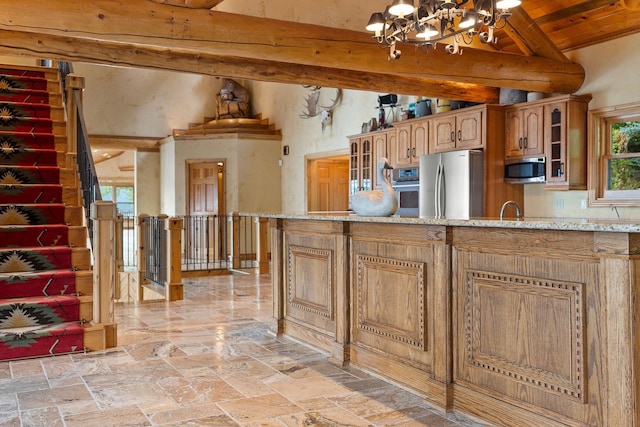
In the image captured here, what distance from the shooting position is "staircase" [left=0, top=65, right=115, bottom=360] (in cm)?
452

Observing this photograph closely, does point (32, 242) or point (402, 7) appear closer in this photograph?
point (402, 7)

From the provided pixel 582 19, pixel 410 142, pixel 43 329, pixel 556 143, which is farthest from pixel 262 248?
pixel 582 19

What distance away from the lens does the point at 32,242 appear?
5199 mm

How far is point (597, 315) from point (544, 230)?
0.43m

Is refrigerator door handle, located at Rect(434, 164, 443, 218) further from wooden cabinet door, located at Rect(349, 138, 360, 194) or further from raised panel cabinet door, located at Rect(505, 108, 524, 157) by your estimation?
wooden cabinet door, located at Rect(349, 138, 360, 194)

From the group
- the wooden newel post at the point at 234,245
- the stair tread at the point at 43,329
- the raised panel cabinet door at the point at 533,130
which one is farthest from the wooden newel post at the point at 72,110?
the raised panel cabinet door at the point at 533,130

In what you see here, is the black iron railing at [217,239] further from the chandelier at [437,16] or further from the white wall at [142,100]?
the chandelier at [437,16]

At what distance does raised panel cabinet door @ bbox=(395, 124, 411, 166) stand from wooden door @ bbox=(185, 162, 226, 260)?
474 cm

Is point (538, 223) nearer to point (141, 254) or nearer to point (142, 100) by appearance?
point (141, 254)

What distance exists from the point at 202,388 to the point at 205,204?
A: 28.0ft

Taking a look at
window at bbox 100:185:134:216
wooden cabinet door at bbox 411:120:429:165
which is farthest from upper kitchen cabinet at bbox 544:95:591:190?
window at bbox 100:185:134:216

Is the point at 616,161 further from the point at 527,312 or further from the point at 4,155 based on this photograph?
the point at 4,155

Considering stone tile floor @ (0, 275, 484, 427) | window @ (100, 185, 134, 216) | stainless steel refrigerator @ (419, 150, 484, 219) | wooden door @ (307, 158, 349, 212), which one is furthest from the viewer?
window @ (100, 185, 134, 216)

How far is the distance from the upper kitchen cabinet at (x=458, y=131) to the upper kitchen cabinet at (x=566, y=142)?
29.8 inches
